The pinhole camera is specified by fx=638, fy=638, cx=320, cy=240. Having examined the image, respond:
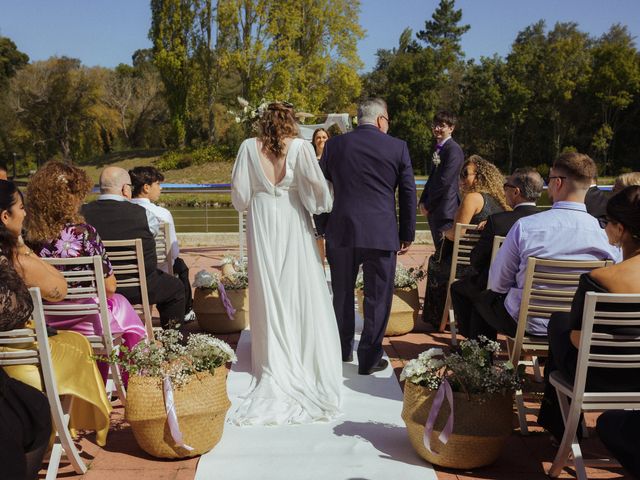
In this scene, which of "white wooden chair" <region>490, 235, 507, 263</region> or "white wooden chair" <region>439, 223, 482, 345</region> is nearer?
"white wooden chair" <region>490, 235, 507, 263</region>

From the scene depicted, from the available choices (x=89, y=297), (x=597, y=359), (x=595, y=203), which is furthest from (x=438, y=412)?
(x=595, y=203)

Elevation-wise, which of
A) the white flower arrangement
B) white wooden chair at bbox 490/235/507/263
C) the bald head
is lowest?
the white flower arrangement

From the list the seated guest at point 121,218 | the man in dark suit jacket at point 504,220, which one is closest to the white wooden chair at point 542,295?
the man in dark suit jacket at point 504,220

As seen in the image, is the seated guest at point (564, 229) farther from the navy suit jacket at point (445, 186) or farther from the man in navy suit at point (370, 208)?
the navy suit jacket at point (445, 186)

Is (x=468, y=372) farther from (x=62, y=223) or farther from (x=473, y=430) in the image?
(x=62, y=223)

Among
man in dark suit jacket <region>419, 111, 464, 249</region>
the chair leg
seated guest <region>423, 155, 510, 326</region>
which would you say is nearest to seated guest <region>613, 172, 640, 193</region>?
seated guest <region>423, 155, 510, 326</region>

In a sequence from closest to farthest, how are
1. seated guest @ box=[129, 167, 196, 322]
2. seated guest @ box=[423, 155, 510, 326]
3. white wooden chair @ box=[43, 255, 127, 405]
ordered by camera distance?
white wooden chair @ box=[43, 255, 127, 405] < seated guest @ box=[423, 155, 510, 326] < seated guest @ box=[129, 167, 196, 322]

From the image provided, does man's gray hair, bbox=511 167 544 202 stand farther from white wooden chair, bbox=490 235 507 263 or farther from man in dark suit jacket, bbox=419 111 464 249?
man in dark suit jacket, bbox=419 111 464 249

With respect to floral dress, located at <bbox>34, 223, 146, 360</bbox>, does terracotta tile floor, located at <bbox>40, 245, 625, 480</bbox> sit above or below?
below

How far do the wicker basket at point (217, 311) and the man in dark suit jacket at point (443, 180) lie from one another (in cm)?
204

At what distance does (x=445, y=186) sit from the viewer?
21.1 ft

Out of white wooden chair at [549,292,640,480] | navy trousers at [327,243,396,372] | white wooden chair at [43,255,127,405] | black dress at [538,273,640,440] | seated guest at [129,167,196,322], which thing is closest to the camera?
white wooden chair at [549,292,640,480]

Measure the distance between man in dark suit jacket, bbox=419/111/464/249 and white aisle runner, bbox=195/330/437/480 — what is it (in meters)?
2.79

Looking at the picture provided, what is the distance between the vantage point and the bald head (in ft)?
15.6
